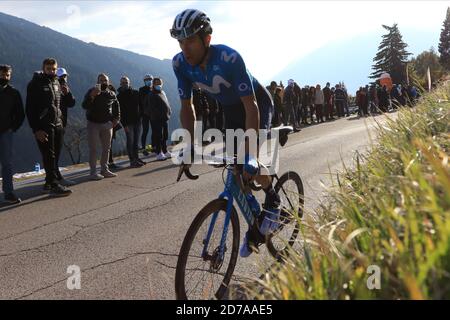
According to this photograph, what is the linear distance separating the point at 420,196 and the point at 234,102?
7.73ft

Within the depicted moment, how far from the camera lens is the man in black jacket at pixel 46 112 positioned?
24.7 feet

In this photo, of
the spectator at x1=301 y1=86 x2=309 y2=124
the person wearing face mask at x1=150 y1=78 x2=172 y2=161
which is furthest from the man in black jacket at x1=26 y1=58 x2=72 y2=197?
the spectator at x1=301 y1=86 x2=309 y2=124

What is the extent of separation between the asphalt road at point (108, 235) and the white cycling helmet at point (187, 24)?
1725mm

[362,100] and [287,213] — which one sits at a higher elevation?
[362,100]

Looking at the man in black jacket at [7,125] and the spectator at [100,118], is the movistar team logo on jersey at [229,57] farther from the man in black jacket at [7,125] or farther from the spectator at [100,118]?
the spectator at [100,118]

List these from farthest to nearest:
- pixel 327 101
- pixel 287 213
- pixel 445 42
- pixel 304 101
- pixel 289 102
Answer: pixel 445 42 < pixel 327 101 < pixel 304 101 < pixel 289 102 < pixel 287 213

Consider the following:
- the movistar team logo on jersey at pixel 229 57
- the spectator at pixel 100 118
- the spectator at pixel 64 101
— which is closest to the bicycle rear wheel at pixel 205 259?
the movistar team logo on jersey at pixel 229 57

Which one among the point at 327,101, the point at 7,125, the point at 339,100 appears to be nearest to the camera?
the point at 7,125

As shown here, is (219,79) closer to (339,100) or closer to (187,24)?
(187,24)

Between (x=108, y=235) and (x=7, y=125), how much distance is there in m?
3.41

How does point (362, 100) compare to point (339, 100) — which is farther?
point (339, 100)

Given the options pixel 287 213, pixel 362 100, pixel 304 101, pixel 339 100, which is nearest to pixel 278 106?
pixel 304 101

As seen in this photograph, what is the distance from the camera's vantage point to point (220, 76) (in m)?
3.65
